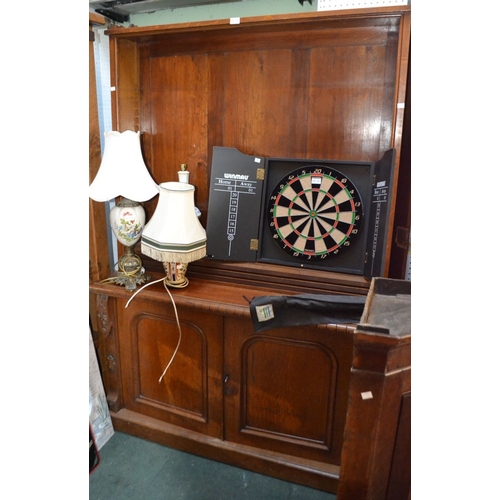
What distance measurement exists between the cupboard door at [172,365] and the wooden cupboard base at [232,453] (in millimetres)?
44

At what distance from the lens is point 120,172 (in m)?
1.76

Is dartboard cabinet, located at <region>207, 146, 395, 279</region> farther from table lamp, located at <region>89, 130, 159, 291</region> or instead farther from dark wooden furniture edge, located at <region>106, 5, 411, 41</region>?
dark wooden furniture edge, located at <region>106, 5, 411, 41</region>

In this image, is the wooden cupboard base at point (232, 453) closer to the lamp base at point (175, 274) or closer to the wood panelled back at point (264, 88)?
the lamp base at point (175, 274)

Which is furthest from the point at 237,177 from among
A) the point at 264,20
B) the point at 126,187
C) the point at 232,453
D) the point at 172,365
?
the point at 232,453

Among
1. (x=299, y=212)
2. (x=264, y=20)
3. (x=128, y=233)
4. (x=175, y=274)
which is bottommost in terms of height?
(x=175, y=274)

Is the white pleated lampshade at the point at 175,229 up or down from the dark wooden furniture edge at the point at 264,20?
down

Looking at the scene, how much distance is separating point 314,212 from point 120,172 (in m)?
0.92

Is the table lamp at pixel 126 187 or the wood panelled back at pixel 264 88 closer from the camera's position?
the wood panelled back at pixel 264 88

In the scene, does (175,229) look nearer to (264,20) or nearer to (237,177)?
(237,177)

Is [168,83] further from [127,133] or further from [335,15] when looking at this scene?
[335,15]

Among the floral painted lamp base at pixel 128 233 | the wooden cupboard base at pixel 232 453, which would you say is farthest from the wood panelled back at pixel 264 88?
the wooden cupboard base at pixel 232 453

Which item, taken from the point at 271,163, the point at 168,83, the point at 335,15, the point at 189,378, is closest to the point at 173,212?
the point at 271,163

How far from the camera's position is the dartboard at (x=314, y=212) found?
5.73 ft
